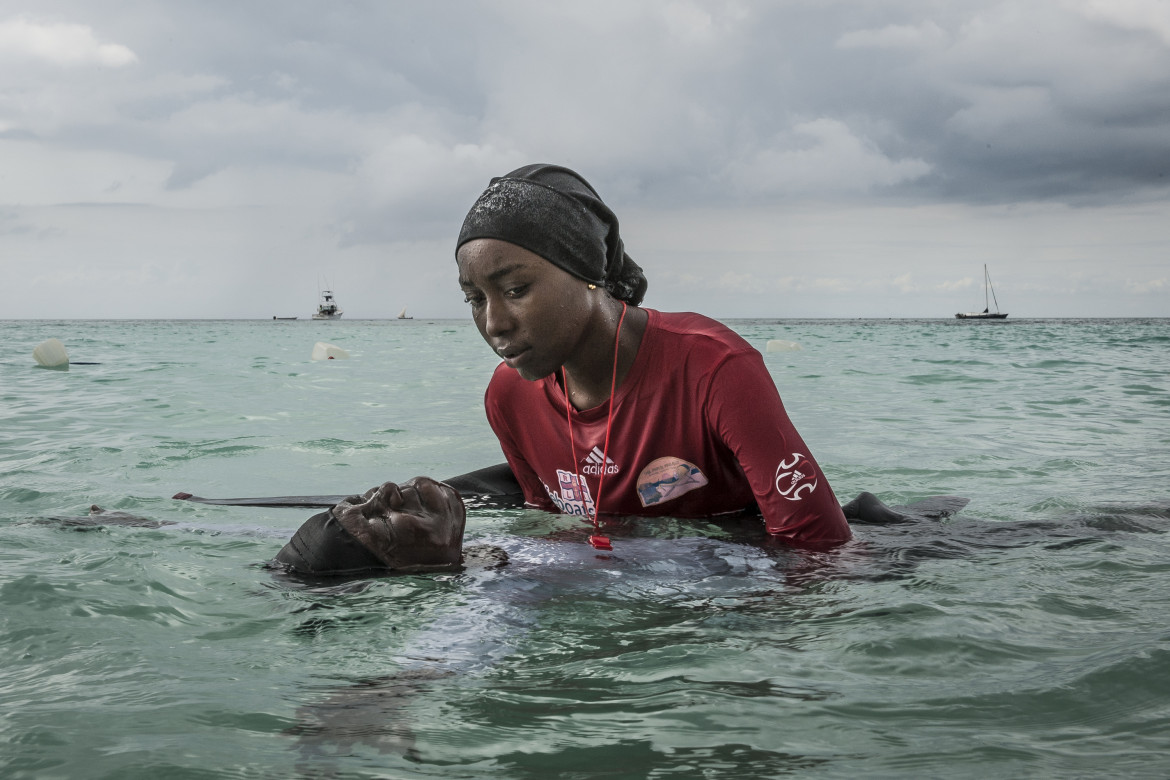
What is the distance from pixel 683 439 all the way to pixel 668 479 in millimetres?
172

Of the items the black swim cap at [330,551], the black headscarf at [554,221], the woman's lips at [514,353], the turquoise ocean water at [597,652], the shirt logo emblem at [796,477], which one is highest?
the black headscarf at [554,221]

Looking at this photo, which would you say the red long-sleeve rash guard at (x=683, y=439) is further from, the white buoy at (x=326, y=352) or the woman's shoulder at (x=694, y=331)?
the white buoy at (x=326, y=352)

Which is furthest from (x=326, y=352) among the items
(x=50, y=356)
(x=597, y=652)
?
(x=597, y=652)

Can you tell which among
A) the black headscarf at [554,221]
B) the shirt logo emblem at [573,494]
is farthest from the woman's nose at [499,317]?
the shirt logo emblem at [573,494]

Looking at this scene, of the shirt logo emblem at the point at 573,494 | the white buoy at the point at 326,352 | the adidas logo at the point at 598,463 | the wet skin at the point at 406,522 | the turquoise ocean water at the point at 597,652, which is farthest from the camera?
the white buoy at the point at 326,352

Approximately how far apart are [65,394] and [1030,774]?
36.2 ft

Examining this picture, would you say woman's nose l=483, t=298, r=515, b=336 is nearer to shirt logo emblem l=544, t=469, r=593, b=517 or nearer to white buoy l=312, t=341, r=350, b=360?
shirt logo emblem l=544, t=469, r=593, b=517

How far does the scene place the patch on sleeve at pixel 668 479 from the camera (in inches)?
119

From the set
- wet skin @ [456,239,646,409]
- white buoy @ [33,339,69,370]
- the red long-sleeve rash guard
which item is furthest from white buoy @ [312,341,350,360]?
wet skin @ [456,239,646,409]

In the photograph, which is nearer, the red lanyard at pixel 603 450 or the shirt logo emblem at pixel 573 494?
the red lanyard at pixel 603 450

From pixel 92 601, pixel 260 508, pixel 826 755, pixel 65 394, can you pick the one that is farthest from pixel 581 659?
pixel 65 394

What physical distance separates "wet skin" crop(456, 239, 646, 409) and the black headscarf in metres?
0.03

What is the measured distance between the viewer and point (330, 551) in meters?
2.63

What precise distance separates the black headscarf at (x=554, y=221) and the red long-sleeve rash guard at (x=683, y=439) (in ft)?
0.98
